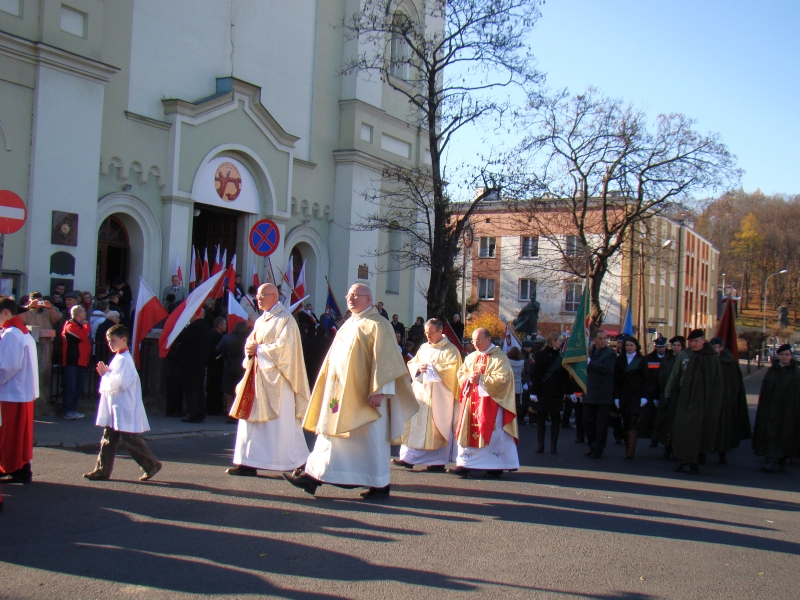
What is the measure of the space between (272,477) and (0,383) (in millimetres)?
2803

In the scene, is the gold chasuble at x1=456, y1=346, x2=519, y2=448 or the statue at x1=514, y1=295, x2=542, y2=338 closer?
the gold chasuble at x1=456, y1=346, x2=519, y2=448

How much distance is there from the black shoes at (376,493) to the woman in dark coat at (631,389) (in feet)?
17.2

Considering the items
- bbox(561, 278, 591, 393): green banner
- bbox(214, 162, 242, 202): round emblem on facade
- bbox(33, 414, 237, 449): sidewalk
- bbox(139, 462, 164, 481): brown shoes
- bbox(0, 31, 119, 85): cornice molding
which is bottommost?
bbox(33, 414, 237, 449): sidewalk

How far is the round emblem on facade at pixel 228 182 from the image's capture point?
1898cm

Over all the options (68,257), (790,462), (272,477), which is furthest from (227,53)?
(790,462)

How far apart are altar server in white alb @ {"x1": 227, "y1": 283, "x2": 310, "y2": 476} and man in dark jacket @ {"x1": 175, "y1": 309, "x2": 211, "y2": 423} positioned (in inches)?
179

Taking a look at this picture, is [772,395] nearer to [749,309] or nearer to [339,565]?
[339,565]

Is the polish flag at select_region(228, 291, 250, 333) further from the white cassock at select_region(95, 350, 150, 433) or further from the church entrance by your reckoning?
the church entrance

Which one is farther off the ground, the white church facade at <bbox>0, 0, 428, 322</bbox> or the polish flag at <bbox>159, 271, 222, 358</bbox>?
the white church facade at <bbox>0, 0, 428, 322</bbox>

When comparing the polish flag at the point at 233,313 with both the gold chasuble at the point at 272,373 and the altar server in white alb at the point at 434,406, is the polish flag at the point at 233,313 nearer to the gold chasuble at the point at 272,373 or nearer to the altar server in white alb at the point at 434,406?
the altar server in white alb at the point at 434,406

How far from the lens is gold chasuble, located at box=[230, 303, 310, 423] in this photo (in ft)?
26.7

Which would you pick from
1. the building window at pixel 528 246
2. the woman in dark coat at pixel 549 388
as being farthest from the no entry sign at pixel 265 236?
the building window at pixel 528 246

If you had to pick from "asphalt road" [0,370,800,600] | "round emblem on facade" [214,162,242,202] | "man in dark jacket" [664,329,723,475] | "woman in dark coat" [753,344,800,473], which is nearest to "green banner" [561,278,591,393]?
"man in dark jacket" [664,329,723,475]

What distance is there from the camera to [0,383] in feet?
22.9
